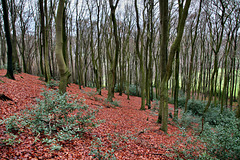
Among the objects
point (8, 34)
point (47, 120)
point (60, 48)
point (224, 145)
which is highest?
point (8, 34)

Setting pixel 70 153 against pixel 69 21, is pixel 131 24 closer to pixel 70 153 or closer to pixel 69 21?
pixel 69 21

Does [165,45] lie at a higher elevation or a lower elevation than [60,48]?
higher

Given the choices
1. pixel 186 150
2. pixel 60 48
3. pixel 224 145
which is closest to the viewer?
pixel 224 145

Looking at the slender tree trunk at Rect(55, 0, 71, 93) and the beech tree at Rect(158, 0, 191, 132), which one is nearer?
the beech tree at Rect(158, 0, 191, 132)

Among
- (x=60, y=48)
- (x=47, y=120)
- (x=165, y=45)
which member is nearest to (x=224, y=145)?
(x=165, y=45)

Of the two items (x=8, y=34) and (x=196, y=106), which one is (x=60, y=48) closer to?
(x=8, y=34)

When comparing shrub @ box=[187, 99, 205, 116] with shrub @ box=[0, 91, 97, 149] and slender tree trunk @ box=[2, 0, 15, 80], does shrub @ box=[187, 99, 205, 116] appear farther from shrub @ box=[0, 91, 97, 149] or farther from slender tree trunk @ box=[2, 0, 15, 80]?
slender tree trunk @ box=[2, 0, 15, 80]

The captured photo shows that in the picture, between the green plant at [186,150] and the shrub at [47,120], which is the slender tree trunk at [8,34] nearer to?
the shrub at [47,120]

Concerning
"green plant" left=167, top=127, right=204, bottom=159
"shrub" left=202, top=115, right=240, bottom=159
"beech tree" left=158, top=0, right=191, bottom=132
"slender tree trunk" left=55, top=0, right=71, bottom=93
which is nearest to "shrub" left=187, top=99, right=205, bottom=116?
"beech tree" left=158, top=0, right=191, bottom=132

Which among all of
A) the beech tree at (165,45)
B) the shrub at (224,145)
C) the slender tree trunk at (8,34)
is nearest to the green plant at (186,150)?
the shrub at (224,145)

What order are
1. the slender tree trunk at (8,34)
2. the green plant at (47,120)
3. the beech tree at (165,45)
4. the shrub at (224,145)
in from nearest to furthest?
the green plant at (47,120) < the shrub at (224,145) < the beech tree at (165,45) < the slender tree trunk at (8,34)

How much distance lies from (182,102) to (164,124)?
38.2 ft

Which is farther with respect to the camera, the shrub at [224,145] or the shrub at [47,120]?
the shrub at [224,145]

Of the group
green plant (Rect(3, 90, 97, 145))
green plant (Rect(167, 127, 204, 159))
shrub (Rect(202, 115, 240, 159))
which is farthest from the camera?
green plant (Rect(167, 127, 204, 159))
